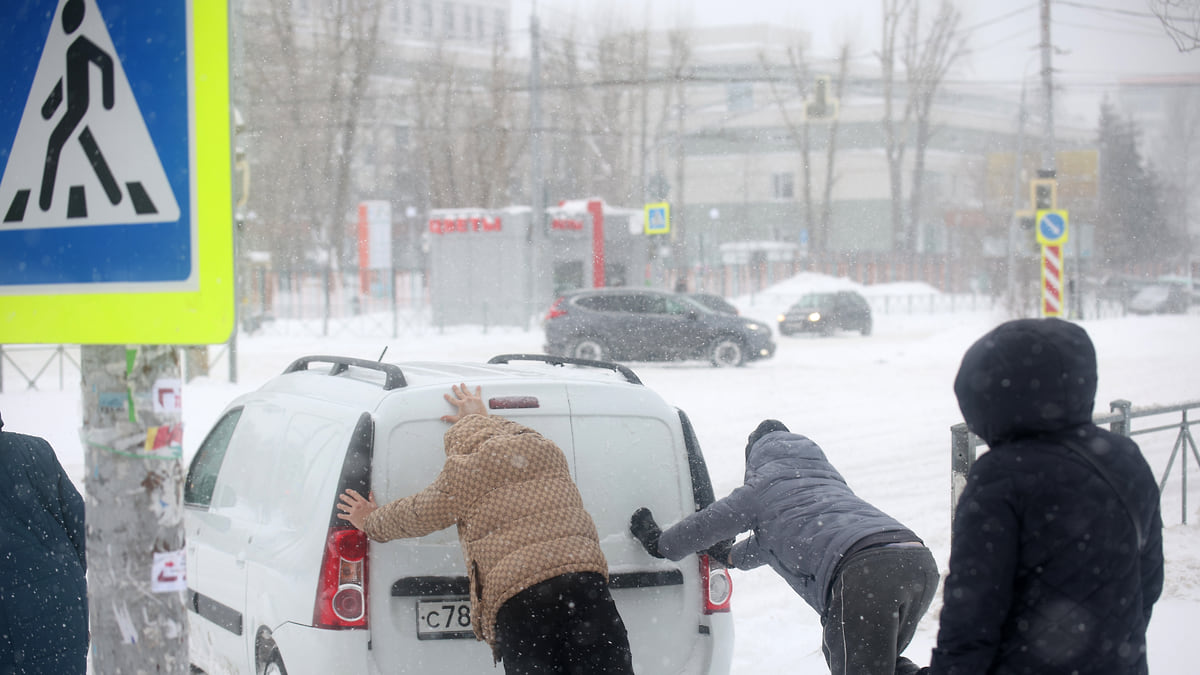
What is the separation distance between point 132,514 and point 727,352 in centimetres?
Answer: 1919

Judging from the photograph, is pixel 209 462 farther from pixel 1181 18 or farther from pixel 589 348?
pixel 589 348

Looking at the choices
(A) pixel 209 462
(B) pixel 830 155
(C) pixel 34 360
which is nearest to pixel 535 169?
(C) pixel 34 360

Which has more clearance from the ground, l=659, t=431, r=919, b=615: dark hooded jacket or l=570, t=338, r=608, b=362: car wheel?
l=659, t=431, r=919, b=615: dark hooded jacket

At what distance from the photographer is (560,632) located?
3314 mm

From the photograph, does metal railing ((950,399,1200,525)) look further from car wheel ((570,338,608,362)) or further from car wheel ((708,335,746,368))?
car wheel ((570,338,608,362))

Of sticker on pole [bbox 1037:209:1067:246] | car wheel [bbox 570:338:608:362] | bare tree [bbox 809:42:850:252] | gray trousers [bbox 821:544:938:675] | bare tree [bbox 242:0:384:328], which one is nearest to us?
gray trousers [bbox 821:544:938:675]

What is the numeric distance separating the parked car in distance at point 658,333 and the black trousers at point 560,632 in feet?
58.1

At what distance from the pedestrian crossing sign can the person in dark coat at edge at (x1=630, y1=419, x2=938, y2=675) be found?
7.06ft

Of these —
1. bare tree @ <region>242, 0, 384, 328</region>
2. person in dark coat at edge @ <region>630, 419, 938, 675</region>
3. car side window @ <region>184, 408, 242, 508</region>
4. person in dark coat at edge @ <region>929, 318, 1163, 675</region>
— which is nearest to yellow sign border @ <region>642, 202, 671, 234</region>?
bare tree @ <region>242, 0, 384, 328</region>

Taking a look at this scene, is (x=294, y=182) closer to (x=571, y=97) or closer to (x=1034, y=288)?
(x=571, y=97)

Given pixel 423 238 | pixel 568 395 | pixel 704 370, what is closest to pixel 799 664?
pixel 568 395

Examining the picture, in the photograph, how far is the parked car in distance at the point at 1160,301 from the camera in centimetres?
3941

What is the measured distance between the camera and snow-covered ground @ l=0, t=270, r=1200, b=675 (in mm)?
5811

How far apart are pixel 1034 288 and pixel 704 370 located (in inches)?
541
